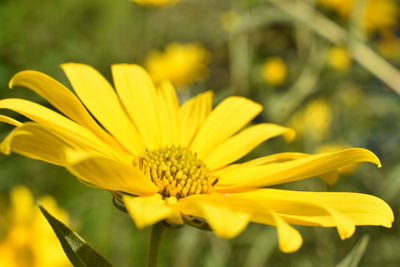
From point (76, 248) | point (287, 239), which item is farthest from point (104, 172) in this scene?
point (287, 239)

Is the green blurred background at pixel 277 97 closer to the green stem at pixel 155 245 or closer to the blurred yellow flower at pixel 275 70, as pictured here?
the blurred yellow flower at pixel 275 70

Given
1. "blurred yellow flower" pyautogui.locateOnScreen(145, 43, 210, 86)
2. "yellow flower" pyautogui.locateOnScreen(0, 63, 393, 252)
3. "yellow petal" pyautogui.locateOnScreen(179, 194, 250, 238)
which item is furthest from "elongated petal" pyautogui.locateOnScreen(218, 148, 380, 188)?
"blurred yellow flower" pyautogui.locateOnScreen(145, 43, 210, 86)

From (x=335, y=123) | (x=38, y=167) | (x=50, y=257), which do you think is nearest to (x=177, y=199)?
(x=50, y=257)

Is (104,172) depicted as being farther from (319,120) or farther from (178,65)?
(178,65)

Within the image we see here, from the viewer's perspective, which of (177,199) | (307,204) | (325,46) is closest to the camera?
(307,204)

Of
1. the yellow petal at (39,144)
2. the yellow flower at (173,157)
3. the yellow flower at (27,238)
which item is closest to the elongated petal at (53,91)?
the yellow flower at (173,157)

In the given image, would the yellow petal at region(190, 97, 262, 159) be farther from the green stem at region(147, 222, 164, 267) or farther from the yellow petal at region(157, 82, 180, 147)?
the green stem at region(147, 222, 164, 267)

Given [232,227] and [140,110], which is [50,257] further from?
[232,227]

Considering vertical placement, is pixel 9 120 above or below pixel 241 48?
above
